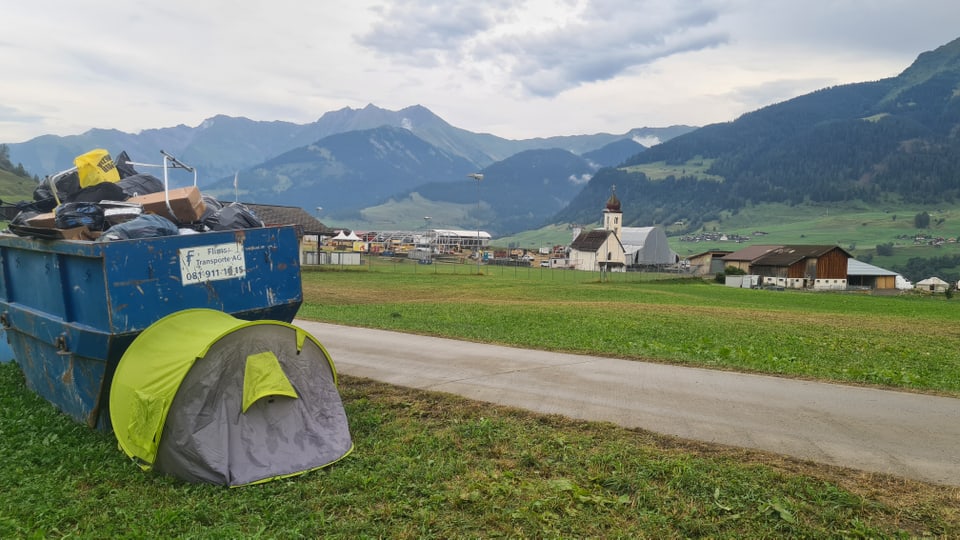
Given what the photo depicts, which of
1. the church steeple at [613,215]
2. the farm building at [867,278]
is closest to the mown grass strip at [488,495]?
the farm building at [867,278]

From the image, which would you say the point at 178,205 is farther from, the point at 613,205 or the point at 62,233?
the point at 613,205

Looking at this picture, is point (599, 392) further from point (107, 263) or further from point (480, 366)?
point (107, 263)

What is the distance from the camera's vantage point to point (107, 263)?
6289 millimetres

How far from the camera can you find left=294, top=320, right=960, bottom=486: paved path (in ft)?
20.2

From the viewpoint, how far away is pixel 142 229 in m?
6.78

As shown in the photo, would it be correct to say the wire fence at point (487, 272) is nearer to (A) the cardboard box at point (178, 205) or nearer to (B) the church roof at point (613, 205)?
(B) the church roof at point (613, 205)

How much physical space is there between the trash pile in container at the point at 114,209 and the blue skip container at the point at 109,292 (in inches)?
10.5

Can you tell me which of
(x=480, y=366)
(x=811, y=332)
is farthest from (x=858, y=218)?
(x=480, y=366)

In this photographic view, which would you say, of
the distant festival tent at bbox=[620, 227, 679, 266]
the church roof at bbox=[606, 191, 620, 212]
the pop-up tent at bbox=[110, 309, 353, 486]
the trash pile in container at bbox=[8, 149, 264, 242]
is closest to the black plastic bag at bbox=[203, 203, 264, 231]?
the trash pile in container at bbox=[8, 149, 264, 242]

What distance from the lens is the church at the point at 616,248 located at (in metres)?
98.1

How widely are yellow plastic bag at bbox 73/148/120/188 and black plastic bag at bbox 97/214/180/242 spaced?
6.89 feet

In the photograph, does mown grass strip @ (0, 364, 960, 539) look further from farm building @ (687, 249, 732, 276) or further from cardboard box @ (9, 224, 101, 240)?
farm building @ (687, 249, 732, 276)

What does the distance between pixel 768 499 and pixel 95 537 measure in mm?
4922

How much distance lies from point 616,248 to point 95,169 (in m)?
95.9
